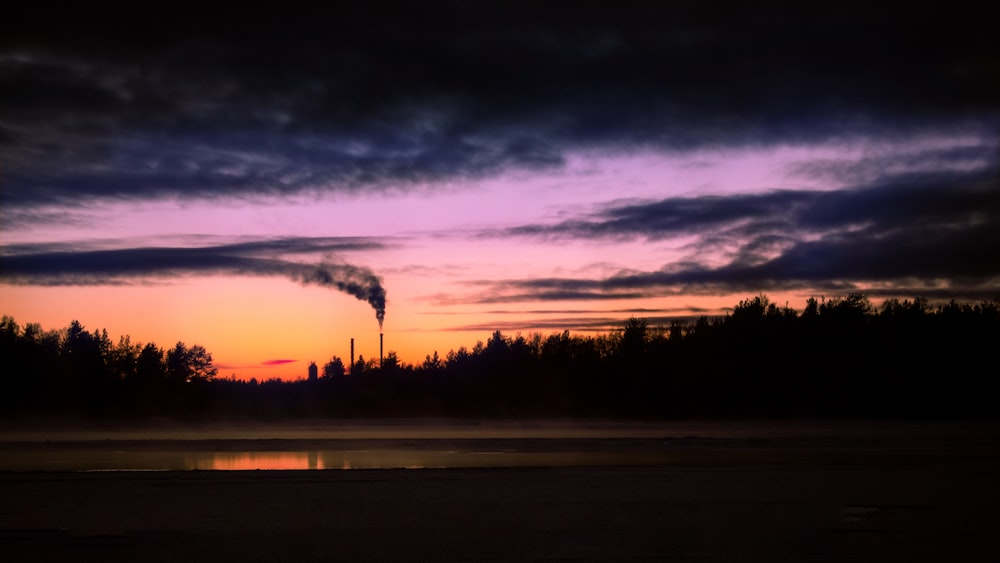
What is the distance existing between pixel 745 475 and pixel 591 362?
252ft

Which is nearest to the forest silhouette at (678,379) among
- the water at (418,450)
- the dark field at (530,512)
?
the water at (418,450)

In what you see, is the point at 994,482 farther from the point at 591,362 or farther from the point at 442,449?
the point at 591,362

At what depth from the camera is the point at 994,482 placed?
20.3 m

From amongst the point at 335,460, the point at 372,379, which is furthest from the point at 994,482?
the point at 372,379

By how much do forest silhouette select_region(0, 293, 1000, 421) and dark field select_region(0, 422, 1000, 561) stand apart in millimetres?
56874

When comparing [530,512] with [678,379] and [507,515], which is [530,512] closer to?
[507,515]

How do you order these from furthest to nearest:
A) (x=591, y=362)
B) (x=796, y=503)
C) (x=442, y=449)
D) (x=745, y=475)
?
1. (x=591, y=362)
2. (x=442, y=449)
3. (x=745, y=475)
4. (x=796, y=503)

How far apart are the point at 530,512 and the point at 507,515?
0.48m

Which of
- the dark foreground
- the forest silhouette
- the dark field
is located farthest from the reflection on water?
the forest silhouette

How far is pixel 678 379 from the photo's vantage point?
3396 inches

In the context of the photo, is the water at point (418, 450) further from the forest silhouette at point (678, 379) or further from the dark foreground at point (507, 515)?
the forest silhouette at point (678, 379)

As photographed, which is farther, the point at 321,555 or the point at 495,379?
the point at 495,379

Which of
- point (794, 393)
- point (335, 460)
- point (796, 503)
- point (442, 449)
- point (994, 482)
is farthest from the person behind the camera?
point (794, 393)

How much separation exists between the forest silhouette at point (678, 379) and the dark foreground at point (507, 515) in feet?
190
